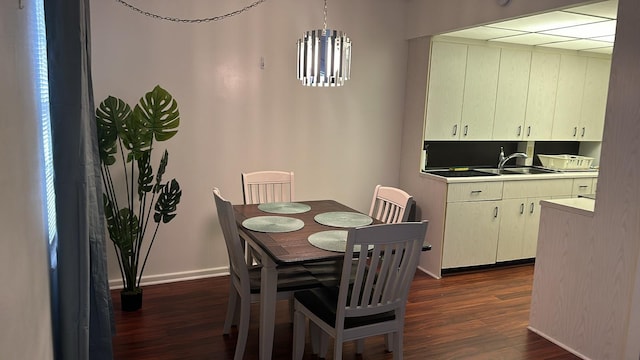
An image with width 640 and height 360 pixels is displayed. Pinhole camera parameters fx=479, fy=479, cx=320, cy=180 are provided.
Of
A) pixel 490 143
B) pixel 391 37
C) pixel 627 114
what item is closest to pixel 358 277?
pixel 627 114

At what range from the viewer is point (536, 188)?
14.9ft

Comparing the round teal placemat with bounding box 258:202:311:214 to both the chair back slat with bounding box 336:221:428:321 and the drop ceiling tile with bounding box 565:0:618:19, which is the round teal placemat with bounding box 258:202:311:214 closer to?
the chair back slat with bounding box 336:221:428:321

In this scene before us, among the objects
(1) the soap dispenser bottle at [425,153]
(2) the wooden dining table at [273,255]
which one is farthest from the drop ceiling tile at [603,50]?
(2) the wooden dining table at [273,255]

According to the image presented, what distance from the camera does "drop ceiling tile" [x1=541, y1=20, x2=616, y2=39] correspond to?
3504 mm

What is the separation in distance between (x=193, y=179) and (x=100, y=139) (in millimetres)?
1040

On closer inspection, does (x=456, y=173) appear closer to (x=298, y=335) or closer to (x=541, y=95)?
(x=541, y=95)

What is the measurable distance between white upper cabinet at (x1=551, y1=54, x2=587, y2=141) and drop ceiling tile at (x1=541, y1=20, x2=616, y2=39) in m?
0.90

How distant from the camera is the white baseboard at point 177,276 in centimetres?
381

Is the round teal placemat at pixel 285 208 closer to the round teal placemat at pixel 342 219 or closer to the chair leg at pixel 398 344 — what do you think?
the round teal placemat at pixel 342 219

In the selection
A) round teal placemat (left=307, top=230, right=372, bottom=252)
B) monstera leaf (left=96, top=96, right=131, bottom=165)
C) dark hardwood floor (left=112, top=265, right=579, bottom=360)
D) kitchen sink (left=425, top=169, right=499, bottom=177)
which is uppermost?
monstera leaf (left=96, top=96, right=131, bottom=165)

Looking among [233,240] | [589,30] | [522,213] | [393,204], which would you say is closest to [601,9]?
[589,30]

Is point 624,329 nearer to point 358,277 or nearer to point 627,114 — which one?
point 627,114

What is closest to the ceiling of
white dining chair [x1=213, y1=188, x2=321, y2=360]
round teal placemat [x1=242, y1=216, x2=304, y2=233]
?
round teal placemat [x1=242, y1=216, x2=304, y2=233]

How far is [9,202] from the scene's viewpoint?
116cm
